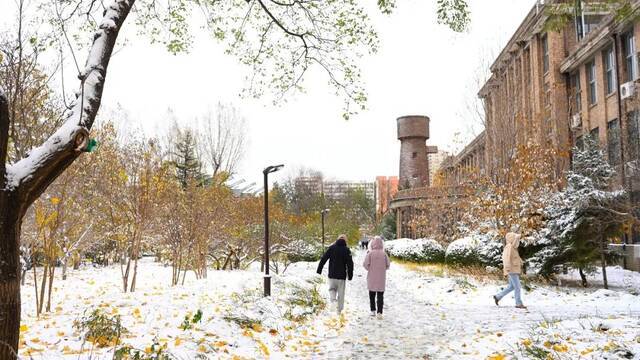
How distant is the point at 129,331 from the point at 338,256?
5.07 metres

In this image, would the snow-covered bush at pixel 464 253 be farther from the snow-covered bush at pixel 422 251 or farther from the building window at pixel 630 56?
the building window at pixel 630 56

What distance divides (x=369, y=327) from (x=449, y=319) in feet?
5.61

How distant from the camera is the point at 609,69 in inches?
872

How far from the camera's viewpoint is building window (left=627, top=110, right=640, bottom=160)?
1525cm

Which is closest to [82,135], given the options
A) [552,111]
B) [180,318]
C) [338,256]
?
[180,318]

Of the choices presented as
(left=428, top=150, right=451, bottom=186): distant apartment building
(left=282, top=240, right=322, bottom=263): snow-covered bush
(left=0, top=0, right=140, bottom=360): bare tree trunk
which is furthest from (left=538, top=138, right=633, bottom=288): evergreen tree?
(left=428, top=150, right=451, bottom=186): distant apartment building

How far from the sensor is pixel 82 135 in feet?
13.6

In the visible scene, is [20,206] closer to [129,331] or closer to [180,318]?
[129,331]

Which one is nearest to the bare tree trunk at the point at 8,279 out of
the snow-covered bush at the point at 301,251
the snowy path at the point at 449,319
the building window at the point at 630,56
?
the snowy path at the point at 449,319

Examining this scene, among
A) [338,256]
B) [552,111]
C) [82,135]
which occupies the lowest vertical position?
[338,256]

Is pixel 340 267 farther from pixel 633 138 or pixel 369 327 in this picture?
pixel 633 138

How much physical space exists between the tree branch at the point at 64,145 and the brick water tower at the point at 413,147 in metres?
40.4

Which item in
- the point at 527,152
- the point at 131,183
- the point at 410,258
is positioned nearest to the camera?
the point at 131,183

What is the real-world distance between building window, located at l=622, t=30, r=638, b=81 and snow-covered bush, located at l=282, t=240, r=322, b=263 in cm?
1688
